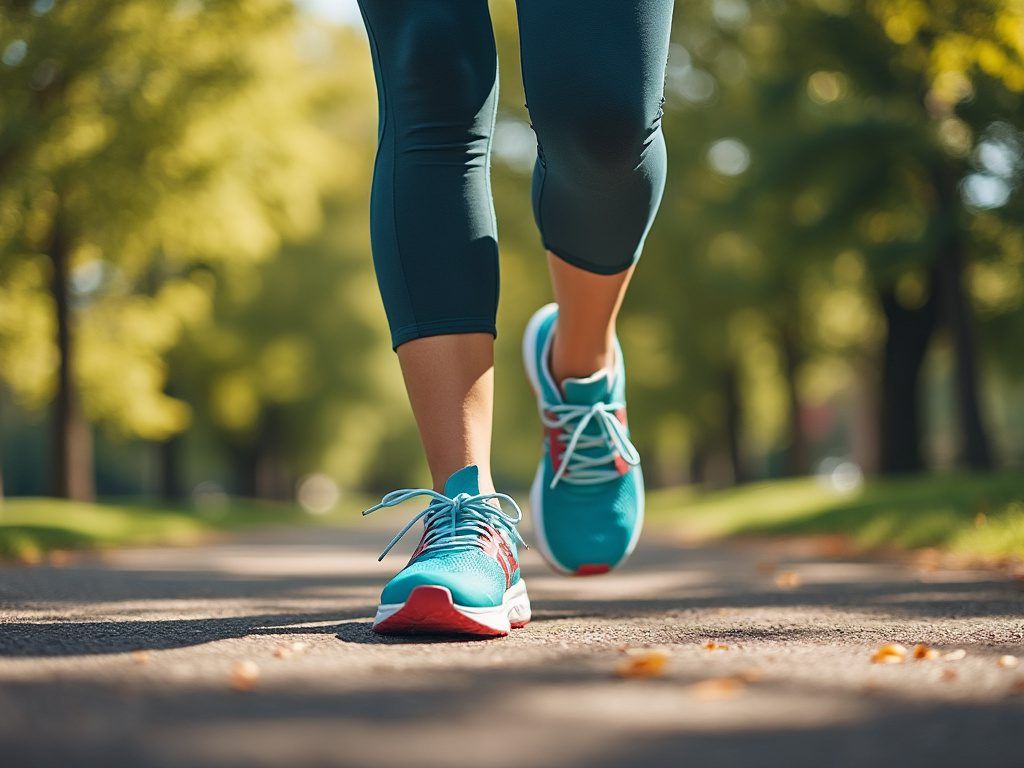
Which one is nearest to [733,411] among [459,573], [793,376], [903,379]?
[793,376]

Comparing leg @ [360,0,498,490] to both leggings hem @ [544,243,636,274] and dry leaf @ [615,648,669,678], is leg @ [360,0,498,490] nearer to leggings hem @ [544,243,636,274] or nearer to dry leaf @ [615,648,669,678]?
leggings hem @ [544,243,636,274]

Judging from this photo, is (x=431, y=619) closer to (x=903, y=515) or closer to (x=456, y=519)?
(x=456, y=519)

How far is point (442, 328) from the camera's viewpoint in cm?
239

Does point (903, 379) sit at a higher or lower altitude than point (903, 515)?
higher

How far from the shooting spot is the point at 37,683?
4.56 ft

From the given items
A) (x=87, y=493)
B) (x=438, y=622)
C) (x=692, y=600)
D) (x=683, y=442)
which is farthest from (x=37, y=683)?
(x=683, y=442)

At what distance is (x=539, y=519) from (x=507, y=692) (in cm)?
143

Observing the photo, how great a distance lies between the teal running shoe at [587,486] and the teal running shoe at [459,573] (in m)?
0.34

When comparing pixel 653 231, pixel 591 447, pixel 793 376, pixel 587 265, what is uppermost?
pixel 653 231

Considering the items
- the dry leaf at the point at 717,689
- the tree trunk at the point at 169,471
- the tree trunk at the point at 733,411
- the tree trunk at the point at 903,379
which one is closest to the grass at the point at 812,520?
the tree trunk at the point at 903,379

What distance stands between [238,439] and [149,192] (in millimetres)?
16573

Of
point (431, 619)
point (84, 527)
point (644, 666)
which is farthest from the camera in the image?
point (84, 527)

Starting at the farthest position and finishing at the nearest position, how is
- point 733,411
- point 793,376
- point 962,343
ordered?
point 733,411 < point 793,376 < point 962,343

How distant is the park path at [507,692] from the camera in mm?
1119
